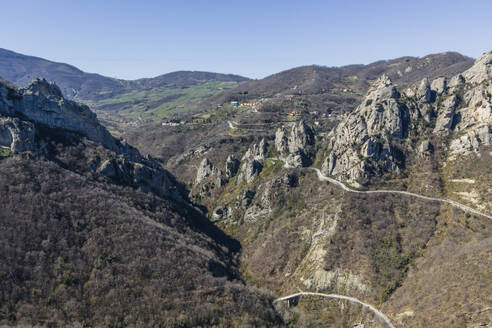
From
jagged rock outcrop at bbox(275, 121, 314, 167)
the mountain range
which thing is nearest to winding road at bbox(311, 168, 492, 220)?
the mountain range

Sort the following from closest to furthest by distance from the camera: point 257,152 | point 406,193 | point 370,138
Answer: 1. point 406,193
2. point 370,138
3. point 257,152

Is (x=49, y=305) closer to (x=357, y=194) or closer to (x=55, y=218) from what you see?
(x=55, y=218)

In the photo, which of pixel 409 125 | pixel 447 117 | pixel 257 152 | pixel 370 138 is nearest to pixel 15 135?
pixel 257 152

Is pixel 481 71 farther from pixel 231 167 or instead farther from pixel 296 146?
pixel 231 167

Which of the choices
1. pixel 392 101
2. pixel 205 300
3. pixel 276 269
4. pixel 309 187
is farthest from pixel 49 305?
pixel 392 101

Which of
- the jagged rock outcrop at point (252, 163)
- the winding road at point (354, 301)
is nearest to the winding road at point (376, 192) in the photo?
the winding road at point (354, 301)

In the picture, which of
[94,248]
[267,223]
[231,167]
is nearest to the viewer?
[94,248]

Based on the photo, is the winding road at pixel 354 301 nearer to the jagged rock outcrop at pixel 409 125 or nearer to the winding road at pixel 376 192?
the winding road at pixel 376 192
